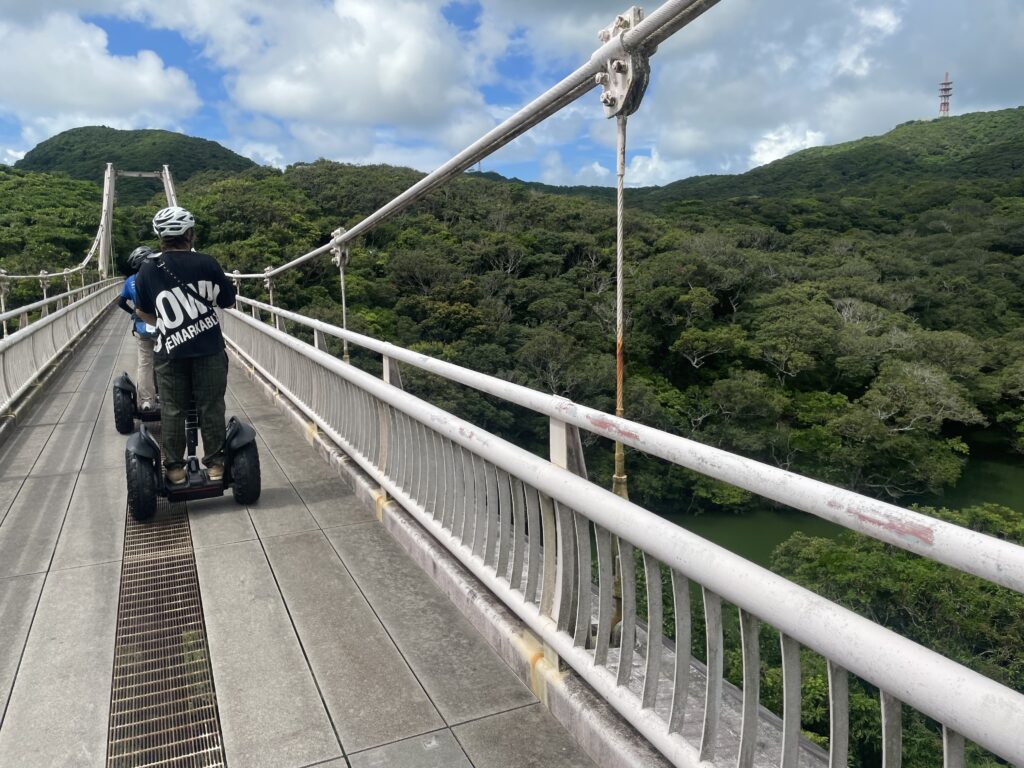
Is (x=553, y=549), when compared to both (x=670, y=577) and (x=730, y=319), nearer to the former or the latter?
(x=670, y=577)

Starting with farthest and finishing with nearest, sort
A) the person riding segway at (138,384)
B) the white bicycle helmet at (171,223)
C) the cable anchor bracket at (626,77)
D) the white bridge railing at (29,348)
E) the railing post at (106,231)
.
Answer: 1. the railing post at (106,231)
2. the white bridge railing at (29,348)
3. the person riding segway at (138,384)
4. the white bicycle helmet at (171,223)
5. the cable anchor bracket at (626,77)

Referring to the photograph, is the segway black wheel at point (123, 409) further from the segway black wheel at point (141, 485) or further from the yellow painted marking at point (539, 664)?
the yellow painted marking at point (539, 664)

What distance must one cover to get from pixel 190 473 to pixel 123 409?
2301 millimetres

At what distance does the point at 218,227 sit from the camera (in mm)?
52156

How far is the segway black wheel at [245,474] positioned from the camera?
4090 mm

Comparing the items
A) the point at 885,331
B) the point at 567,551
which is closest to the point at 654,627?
the point at 567,551

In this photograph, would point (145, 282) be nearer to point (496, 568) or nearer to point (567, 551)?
point (496, 568)

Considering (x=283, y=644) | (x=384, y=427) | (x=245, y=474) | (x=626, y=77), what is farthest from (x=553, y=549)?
(x=245, y=474)

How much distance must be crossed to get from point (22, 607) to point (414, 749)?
1.93 metres

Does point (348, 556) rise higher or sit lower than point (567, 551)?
lower

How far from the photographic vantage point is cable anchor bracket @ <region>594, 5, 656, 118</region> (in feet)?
6.77

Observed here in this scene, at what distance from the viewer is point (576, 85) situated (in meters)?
2.46

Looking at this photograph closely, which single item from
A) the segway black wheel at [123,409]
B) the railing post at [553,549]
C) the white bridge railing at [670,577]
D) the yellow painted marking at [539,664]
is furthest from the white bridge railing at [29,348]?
the railing post at [553,549]

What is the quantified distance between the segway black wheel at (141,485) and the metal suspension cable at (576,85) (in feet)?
6.88
